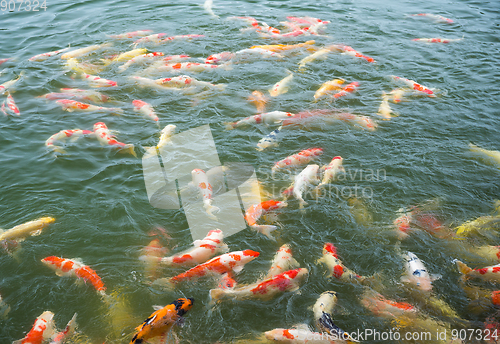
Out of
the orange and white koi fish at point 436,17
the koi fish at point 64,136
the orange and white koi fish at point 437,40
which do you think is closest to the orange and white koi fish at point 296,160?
the koi fish at point 64,136

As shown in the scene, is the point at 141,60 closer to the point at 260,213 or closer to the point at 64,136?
the point at 64,136

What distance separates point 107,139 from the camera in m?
7.11

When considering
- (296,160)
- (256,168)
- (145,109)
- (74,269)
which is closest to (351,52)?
(296,160)

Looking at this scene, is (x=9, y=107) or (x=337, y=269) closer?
(x=337, y=269)

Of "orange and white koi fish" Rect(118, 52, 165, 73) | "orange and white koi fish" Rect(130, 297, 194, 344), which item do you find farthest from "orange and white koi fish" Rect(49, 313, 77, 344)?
"orange and white koi fish" Rect(118, 52, 165, 73)

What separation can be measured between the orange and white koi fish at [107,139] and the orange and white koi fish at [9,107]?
2295 millimetres

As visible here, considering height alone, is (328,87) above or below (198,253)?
above

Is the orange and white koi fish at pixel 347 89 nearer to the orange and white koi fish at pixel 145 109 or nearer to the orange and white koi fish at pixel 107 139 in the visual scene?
the orange and white koi fish at pixel 145 109

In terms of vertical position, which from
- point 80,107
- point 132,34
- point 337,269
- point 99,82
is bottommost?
point 337,269

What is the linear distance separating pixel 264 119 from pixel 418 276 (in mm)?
4387

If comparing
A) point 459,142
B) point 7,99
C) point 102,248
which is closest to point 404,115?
Result: point 459,142

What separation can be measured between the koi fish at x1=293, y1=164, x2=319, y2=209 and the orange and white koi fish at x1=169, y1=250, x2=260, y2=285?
1423 mm

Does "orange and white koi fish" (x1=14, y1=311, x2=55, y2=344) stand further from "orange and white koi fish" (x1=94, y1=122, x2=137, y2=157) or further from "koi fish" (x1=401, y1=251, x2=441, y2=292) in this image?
"koi fish" (x1=401, y1=251, x2=441, y2=292)

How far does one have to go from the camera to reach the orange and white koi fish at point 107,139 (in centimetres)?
698
